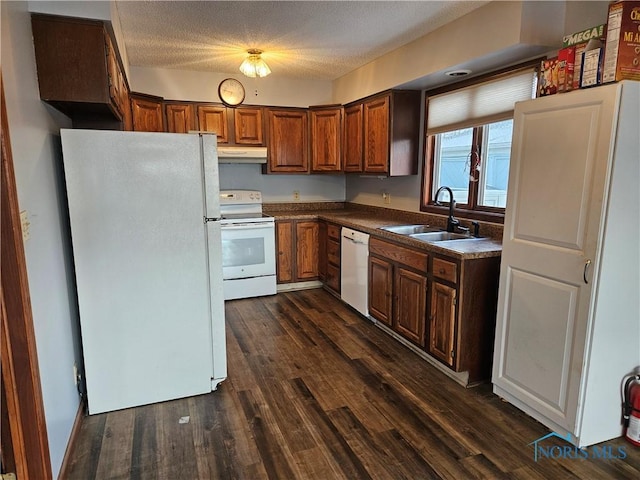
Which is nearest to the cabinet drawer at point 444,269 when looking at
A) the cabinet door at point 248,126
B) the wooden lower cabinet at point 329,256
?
the wooden lower cabinet at point 329,256

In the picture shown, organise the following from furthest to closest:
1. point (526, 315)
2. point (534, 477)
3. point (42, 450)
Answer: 1. point (526, 315)
2. point (534, 477)
3. point (42, 450)

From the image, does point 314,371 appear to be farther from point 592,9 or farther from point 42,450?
point 592,9

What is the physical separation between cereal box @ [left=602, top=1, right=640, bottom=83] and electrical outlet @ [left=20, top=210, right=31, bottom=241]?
2.55m

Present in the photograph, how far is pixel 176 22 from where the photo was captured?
2.90 meters

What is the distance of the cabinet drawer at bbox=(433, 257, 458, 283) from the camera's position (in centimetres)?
254

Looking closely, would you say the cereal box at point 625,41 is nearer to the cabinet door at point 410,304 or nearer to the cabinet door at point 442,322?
the cabinet door at point 442,322

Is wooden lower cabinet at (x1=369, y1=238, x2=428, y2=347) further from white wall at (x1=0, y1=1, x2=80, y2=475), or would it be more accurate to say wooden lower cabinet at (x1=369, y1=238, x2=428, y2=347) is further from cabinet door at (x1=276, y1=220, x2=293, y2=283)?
white wall at (x1=0, y1=1, x2=80, y2=475)

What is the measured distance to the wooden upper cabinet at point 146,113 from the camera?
3848 mm

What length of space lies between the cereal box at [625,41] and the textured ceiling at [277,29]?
1015 mm

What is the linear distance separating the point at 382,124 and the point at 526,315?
2.28 m

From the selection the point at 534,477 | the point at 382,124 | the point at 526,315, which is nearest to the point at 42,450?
the point at 534,477

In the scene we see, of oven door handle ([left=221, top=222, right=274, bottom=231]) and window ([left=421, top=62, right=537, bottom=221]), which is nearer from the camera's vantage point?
window ([left=421, top=62, right=537, bottom=221])

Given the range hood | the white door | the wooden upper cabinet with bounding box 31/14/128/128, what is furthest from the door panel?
the range hood

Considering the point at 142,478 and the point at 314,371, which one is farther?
the point at 314,371
